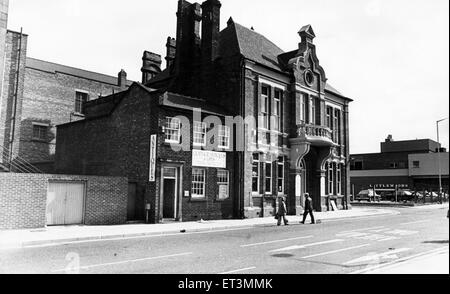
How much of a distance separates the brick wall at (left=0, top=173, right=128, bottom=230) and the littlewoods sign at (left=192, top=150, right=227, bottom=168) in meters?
4.45

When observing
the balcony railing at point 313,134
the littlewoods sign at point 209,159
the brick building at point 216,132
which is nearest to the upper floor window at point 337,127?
the brick building at point 216,132

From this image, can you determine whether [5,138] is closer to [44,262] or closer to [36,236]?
[36,236]

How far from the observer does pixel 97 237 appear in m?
14.7

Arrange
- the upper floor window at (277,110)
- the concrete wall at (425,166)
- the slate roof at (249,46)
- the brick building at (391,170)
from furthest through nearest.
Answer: the brick building at (391,170), the concrete wall at (425,166), the upper floor window at (277,110), the slate roof at (249,46)

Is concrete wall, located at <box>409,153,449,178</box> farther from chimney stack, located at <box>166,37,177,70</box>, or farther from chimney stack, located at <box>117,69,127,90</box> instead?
chimney stack, located at <box>117,69,127,90</box>

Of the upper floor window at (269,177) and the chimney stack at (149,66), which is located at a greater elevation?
the chimney stack at (149,66)

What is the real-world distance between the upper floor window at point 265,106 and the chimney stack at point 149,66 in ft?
43.5

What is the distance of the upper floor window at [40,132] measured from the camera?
33.7 meters

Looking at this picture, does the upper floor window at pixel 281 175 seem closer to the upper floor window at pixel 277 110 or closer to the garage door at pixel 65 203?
the upper floor window at pixel 277 110

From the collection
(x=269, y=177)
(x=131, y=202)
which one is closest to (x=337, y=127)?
(x=269, y=177)

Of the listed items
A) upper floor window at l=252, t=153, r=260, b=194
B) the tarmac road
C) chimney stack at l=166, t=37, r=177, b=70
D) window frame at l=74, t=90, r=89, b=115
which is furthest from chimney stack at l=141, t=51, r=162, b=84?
the tarmac road

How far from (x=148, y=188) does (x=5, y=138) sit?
52.5 feet

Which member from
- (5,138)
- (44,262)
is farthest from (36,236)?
(5,138)
